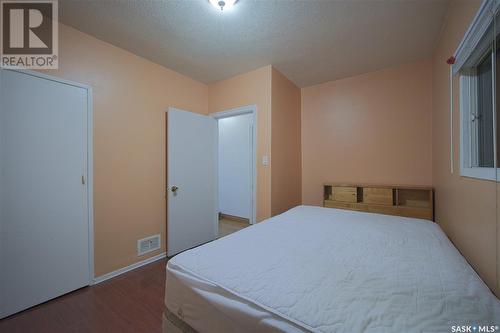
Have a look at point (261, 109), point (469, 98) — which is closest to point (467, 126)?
point (469, 98)

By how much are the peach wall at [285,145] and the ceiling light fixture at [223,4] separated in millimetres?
1097

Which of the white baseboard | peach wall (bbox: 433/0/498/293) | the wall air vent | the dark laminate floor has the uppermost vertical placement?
peach wall (bbox: 433/0/498/293)

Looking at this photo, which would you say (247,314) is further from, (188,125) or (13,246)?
(188,125)

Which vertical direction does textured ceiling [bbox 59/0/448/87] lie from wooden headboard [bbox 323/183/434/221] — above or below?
above

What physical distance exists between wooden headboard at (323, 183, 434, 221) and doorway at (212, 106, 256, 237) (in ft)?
5.75

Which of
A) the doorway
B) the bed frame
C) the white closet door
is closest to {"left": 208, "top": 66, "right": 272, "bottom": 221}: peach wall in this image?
the doorway

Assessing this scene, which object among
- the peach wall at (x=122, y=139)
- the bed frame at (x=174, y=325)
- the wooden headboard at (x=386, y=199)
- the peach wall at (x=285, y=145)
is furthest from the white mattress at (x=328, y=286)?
the peach wall at (x=122, y=139)

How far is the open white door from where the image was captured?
98.2 inches

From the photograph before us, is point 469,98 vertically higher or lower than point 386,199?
higher

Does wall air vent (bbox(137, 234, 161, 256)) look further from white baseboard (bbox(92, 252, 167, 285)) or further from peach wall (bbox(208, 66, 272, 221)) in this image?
peach wall (bbox(208, 66, 272, 221))

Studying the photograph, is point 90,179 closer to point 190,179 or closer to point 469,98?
point 190,179

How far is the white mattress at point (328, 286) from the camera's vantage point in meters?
0.64

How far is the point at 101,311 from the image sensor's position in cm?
155

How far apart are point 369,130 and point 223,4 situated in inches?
94.2
